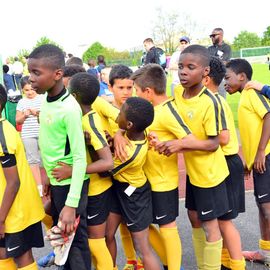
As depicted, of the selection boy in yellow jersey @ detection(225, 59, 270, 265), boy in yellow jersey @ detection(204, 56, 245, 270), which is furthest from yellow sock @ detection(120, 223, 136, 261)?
boy in yellow jersey @ detection(225, 59, 270, 265)

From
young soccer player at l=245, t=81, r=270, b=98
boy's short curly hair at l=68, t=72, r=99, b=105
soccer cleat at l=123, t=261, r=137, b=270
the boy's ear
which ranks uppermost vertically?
the boy's ear

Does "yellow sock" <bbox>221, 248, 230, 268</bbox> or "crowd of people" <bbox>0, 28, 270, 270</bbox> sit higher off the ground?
"crowd of people" <bbox>0, 28, 270, 270</bbox>

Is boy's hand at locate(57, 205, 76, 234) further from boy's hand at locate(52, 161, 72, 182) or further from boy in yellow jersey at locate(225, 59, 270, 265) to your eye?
boy in yellow jersey at locate(225, 59, 270, 265)

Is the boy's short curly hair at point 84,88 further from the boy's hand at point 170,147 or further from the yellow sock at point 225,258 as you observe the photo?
the yellow sock at point 225,258

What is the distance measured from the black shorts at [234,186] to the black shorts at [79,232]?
1085 millimetres

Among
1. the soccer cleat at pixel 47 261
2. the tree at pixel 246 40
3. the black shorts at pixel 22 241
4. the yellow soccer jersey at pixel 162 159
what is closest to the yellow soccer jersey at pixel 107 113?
the yellow soccer jersey at pixel 162 159

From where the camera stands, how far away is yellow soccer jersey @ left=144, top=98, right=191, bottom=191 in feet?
9.88

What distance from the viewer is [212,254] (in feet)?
10.2

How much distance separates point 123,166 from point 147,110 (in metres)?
0.42

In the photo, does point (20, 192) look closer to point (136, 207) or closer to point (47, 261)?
point (136, 207)

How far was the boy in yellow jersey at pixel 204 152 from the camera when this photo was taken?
297 cm

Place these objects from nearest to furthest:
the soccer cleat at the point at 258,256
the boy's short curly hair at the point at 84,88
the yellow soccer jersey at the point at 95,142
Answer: the yellow soccer jersey at the point at 95,142 → the boy's short curly hair at the point at 84,88 → the soccer cleat at the point at 258,256

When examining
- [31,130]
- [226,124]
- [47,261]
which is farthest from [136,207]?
[31,130]

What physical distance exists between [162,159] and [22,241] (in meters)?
1.11
